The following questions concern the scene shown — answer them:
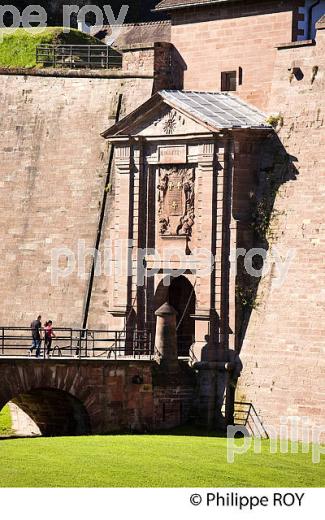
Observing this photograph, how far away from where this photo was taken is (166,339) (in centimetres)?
5238

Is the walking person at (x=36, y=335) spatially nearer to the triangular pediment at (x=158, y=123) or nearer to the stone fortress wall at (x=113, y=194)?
the stone fortress wall at (x=113, y=194)

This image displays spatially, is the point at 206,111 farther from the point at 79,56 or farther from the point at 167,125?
the point at 79,56

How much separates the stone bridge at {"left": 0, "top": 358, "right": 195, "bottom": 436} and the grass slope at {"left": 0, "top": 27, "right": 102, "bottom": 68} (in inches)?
591

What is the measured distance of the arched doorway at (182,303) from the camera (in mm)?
55062

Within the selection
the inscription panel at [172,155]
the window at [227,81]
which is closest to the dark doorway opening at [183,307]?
the inscription panel at [172,155]

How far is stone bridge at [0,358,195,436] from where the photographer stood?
50.6 m

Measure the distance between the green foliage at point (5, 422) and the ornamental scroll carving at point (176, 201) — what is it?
736 centimetres

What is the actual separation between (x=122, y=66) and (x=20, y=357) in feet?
40.8

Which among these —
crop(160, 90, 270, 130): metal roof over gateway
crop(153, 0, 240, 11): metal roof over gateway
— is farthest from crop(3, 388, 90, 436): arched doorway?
crop(153, 0, 240, 11): metal roof over gateway

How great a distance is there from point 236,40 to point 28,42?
1182cm

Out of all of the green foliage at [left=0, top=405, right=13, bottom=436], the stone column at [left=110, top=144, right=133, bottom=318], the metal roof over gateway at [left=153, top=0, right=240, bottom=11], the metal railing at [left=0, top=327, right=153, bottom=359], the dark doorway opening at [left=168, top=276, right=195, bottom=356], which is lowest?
the green foliage at [left=0, top=405, right=13, bottom=436]

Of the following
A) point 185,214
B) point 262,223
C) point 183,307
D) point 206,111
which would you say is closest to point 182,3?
point 206,111

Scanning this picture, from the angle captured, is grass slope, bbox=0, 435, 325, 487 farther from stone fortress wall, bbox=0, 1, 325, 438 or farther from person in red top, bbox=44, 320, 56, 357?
person in red top, bbox=44, 320, 56, 357

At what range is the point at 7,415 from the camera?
2297 inches
